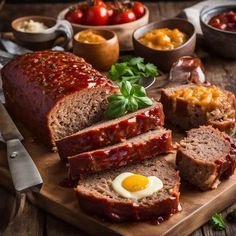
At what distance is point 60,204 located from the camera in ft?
15.3

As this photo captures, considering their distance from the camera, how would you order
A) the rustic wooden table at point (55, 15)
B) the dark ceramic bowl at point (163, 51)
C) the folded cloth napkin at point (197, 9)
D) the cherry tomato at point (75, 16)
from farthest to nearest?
the folded cloth napkin at point (197, 9), the cherry tomato at point (75, 16), the dark ceramic bowl at point (163, 51), the rustic wooden table at point (55, 15)

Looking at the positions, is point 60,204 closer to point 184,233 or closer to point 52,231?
point 52,231

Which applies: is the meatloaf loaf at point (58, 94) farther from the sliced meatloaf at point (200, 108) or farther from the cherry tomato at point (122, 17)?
the cherry tomato at point (122, 17)

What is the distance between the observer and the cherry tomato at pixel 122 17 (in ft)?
24.3

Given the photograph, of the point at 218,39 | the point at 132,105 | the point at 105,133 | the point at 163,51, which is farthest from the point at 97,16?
the point at 105,133

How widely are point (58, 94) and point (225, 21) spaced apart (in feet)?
9.16

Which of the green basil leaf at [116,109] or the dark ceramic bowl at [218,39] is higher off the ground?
the green basil leaf at [116,109]

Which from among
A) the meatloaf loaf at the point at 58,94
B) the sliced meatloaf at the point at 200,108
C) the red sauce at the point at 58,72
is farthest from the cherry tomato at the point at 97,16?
the sliced meatloaf at the point at 200,108

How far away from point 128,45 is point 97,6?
1.82ft

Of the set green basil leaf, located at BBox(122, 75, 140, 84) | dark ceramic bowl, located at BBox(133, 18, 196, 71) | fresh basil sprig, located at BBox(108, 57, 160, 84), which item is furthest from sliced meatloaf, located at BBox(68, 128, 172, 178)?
dark ceramic bowl, located at BBox(133, 18, 196, 71)

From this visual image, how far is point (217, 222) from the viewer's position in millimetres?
4648

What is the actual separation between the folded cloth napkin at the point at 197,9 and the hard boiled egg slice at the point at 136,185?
3.39 m

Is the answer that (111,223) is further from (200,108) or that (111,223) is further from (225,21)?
(225,21)

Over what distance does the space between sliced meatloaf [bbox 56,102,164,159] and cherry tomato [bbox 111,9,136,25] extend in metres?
2.38
